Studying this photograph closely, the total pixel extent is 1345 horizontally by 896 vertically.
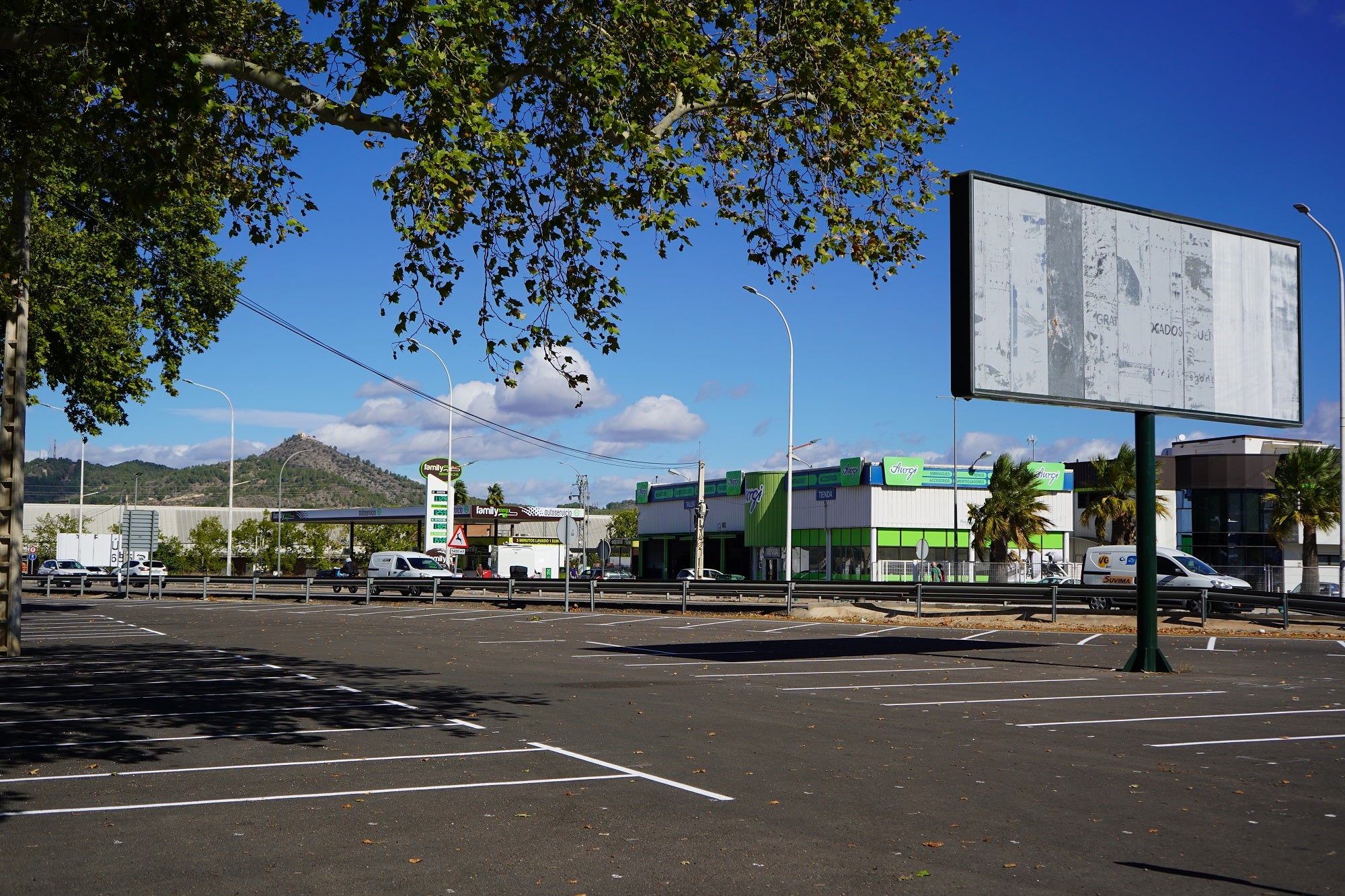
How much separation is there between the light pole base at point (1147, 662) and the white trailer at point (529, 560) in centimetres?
4829

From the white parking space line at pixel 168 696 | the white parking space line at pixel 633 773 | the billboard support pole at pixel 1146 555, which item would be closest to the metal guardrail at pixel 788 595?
the billboard support pole at pixel 1146 555

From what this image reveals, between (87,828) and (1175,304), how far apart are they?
59.5 ft

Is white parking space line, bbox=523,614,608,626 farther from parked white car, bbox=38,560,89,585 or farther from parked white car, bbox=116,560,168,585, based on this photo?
parked white car, bbox=38,560,89,585

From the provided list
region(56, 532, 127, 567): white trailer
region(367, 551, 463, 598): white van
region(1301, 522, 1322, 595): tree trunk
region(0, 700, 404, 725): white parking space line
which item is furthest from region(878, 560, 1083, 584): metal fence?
region(56, 532, 127, 567): white trailer

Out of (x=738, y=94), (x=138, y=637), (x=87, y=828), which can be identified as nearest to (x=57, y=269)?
(x=138, y=637)

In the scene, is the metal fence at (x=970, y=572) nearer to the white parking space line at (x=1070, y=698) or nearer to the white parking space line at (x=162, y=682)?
the white parking space line at (x=1070, y=698)

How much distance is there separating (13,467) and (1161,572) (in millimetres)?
33003

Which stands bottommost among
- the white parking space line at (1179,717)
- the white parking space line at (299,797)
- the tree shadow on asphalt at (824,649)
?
the tree shadow on asphalt at (824,649)

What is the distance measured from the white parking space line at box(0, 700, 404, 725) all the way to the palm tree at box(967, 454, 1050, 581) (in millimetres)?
47682

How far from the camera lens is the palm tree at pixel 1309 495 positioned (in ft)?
165

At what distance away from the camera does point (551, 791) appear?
26.9ft

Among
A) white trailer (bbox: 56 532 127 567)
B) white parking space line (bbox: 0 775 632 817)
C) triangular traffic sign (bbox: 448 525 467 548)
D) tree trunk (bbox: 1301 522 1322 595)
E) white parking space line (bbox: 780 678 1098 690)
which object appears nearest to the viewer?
white parking space line (bbox: 0 775 632 817)

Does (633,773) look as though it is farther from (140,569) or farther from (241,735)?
(140,569)

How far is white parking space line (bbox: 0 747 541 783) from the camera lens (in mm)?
8594
